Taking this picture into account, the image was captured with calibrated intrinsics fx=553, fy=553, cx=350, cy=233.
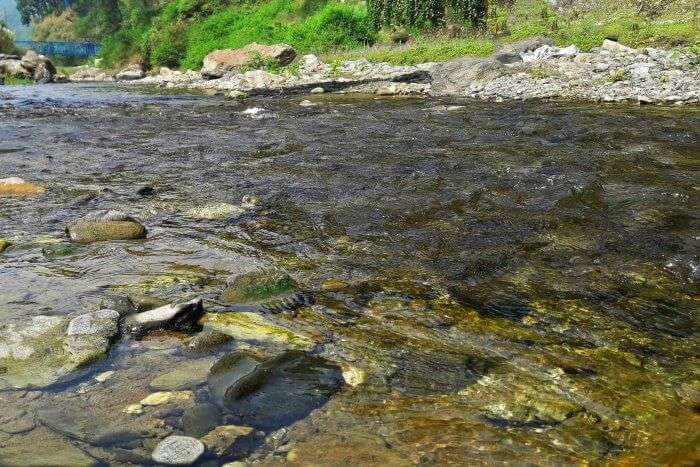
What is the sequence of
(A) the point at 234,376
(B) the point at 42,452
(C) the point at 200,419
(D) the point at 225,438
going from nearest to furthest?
1. (B) the point at 42,452
2. (D) the point at 225,438
3. (C) the point at 200,419
4. (A) the point at 234,376

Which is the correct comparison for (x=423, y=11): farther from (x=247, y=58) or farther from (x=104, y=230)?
(x=104, y=230)

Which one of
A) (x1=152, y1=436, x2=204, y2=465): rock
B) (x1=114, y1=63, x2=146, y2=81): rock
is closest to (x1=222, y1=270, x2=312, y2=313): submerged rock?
(x1=152, y1=436, x2=204, y2=465): rock

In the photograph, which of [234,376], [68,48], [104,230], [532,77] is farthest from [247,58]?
[68,48]

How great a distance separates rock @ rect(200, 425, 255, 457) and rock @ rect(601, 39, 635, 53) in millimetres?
21389

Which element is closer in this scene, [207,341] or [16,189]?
[207,341]

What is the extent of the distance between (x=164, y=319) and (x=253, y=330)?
54 cm

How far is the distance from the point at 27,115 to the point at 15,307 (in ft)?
45.4

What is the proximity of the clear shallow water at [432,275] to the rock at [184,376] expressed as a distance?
2.8 inches

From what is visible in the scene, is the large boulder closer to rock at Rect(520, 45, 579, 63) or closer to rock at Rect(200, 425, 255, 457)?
rock at Rect(520, 45, 579, 63)

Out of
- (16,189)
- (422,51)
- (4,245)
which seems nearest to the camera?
(4,245)

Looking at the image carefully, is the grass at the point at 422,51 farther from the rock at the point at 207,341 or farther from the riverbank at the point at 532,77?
the rock at the point at 207,341

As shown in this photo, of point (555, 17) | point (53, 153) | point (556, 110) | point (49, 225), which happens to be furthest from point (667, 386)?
point (555, 17)

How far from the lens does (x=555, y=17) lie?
27953 mm

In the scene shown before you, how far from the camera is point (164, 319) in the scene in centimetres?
338
